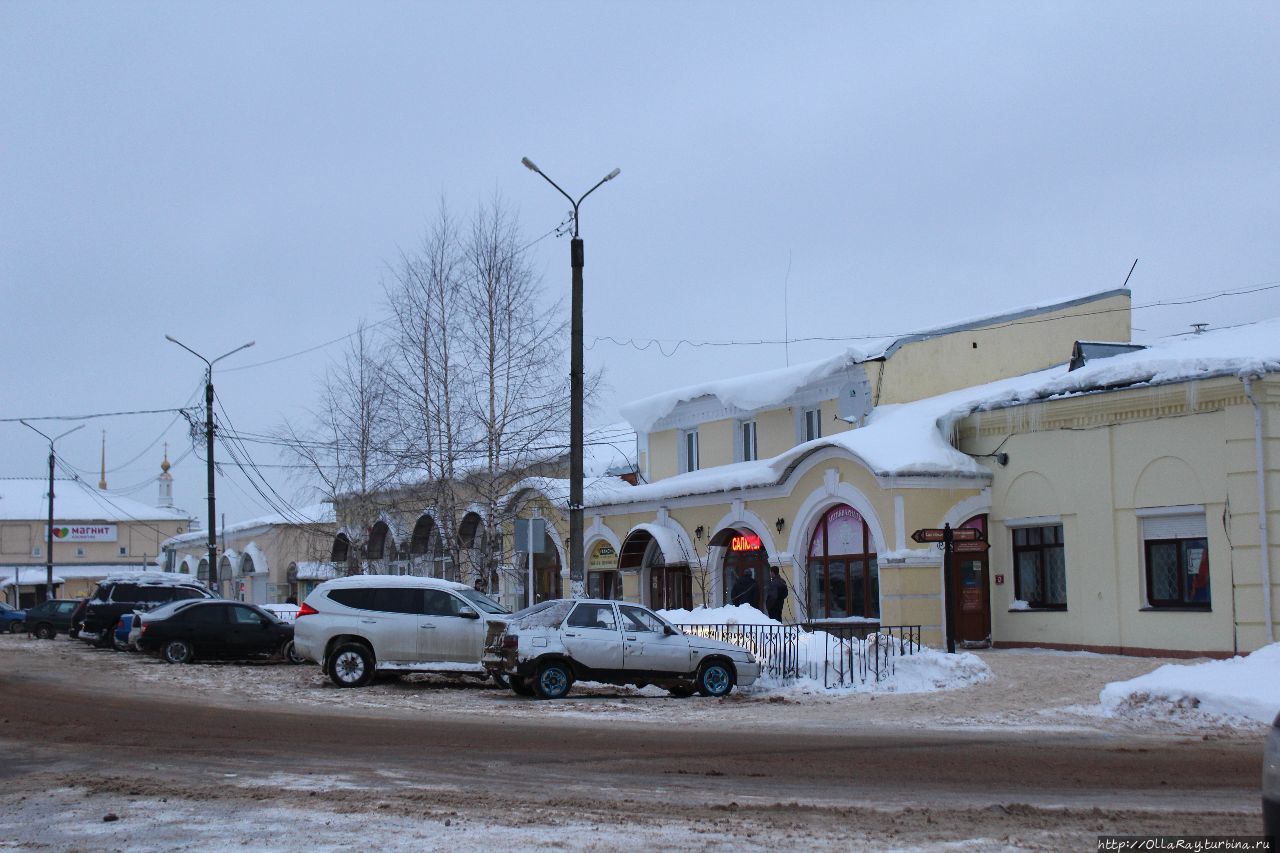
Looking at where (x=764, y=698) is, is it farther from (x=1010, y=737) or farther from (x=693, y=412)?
(x=693, y=412)

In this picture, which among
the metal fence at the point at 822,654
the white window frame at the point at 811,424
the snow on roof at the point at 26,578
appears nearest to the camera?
the metal fence at the point at 822,654

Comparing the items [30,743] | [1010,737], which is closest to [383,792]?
[30,743]

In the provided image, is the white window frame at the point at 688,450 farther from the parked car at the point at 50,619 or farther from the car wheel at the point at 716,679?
the parked car at the point at 50,619

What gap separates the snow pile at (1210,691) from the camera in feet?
50.7

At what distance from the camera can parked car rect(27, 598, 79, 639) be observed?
46.4 metres

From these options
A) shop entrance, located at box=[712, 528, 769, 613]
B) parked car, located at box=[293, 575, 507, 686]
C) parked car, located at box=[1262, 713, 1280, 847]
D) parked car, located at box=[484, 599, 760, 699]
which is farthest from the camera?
shop entrance, located at box=[712, 528, 769, 613]

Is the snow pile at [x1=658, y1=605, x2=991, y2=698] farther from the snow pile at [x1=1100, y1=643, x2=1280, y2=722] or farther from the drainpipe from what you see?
the drainpipe

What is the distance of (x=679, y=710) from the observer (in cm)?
1800

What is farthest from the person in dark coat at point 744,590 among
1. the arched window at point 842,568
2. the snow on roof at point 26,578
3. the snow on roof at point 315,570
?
the snow on roof at point 26,578

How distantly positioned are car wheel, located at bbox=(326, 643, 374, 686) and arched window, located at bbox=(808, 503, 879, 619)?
37.4 feet

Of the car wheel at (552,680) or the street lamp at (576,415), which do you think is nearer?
the car wheel at (552,680)

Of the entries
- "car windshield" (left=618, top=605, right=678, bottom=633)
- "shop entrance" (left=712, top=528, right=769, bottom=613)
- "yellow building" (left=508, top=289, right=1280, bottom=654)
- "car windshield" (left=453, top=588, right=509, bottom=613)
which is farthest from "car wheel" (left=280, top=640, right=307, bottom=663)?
"car windshield" (left=618, top=605, right=678, bottom=633)

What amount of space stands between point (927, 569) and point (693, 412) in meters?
12.0

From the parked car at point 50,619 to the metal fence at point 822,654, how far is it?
3277 centimetres
